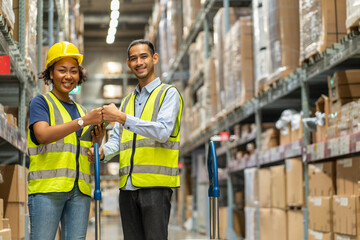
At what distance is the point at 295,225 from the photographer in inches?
225

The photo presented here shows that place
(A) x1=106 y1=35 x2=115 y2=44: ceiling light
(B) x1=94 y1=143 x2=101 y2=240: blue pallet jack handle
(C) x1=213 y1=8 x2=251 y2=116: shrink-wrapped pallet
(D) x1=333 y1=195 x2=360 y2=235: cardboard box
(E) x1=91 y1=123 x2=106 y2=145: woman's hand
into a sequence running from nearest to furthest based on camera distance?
(B) x1=94 y1=143 x2=101 y2=240: blue pallet jack handle
(E) x1=91 y1=123 x2=106 y2=145: woman's hand
(D) x1=333 y1=195 x2=360 y2=235: cardboard box
(C) x1=213 y1=8 x2=251 y2=116: shrink-wrapped pallet
(A) x1=106 y1=35 x2=115 y2=44: ceiling light

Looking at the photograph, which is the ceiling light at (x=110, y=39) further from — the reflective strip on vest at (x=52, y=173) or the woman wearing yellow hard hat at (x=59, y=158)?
the reflective strip on vest at (x=52, y=173)

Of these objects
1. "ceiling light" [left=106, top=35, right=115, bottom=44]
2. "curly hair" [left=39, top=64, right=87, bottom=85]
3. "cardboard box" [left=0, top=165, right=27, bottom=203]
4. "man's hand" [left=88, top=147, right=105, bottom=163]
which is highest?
"ceiling light" [left=106, top=35, right=115, bottom=44]

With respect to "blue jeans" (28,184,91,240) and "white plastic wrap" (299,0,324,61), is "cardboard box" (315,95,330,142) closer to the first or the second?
"white plastic wrap" (299,0,324,61)

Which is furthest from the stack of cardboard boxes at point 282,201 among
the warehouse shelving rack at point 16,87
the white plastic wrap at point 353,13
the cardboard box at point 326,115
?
the warehouse shelving rack at point 16,87

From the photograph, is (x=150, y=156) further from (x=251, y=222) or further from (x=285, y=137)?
(x=251, y=222)

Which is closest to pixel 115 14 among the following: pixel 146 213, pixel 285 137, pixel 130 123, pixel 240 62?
pixel 240 62

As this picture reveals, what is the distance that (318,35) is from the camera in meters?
4.79

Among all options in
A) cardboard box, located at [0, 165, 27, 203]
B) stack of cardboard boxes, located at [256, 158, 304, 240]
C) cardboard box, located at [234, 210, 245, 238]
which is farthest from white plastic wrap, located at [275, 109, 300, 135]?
cardboard box, located at [0, 165, 27, 203]

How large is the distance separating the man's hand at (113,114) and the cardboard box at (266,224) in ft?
13.2

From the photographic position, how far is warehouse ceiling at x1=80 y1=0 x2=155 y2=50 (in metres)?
17.2

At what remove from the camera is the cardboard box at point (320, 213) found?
4630 mm

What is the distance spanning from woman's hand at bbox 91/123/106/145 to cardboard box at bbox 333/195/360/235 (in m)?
2.06

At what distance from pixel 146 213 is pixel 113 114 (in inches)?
19.1
